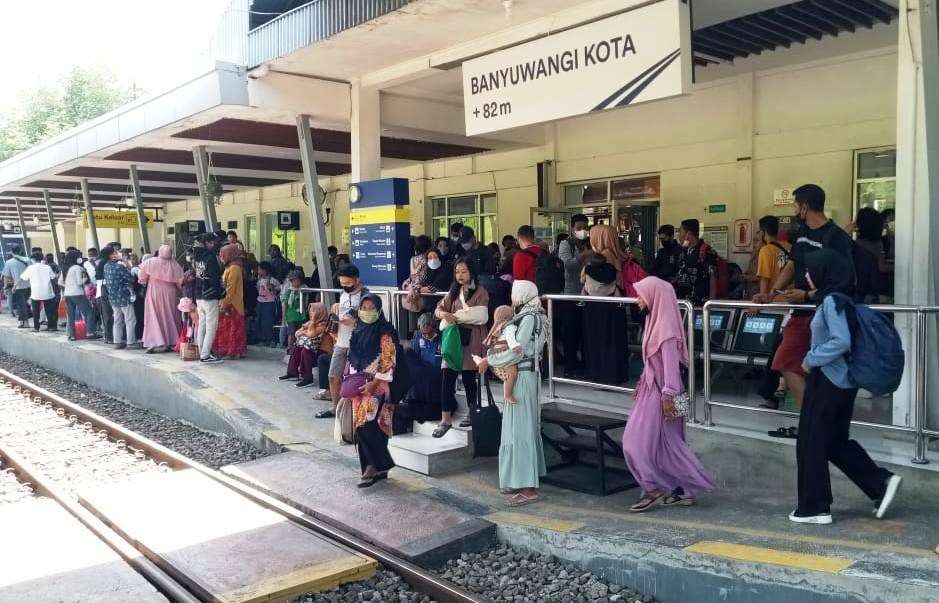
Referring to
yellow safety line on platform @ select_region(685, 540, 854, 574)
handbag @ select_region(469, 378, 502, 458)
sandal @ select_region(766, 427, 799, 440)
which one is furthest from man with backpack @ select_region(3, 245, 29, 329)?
yellow safety line on platform @ select_region(685, 540, 854, 574)

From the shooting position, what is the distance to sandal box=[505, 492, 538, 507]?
18.6 ft

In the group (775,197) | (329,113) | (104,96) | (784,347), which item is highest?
(104,96)

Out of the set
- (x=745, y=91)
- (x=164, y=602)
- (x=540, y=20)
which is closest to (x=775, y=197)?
(x=745, y=91)

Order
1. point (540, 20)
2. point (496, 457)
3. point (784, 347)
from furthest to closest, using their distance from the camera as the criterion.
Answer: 1. point (540, 20)
2. point (496, 457)
3. point (784, 347)

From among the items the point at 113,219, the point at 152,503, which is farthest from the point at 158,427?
the point at 113,219

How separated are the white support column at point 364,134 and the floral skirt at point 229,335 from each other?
3074 millimetres

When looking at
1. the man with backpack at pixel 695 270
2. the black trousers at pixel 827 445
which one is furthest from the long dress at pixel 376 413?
the man with backpack at pixel 695 270

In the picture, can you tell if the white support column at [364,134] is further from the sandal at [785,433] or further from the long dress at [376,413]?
the sandal at [785,433]

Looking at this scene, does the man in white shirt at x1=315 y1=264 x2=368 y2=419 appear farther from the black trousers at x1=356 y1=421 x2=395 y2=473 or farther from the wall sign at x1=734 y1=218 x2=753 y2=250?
the wall sign at x1=734 y1=218 x2=753 y2=250

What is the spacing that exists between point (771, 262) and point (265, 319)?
25.9 ft

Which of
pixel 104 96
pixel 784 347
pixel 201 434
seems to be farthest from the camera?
pixel 104 96

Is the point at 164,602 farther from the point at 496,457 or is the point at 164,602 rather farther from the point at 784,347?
the point at 784,347

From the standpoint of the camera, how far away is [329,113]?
9914mm

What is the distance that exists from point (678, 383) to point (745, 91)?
6.99m
